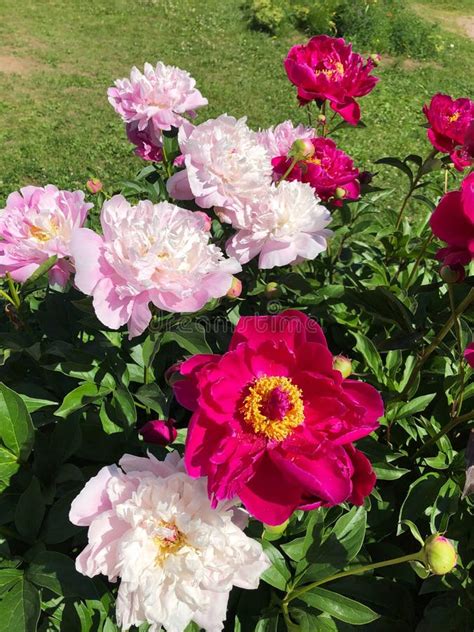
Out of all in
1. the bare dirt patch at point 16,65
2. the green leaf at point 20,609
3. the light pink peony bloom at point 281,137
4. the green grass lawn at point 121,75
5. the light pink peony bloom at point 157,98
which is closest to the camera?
the green leaf at point 20,609

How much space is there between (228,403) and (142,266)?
267 millimetres

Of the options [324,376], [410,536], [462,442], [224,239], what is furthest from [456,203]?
[410,536]

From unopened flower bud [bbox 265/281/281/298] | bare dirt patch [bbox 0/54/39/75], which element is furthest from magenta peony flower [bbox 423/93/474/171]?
bare dirt patch [bbox 0/54/39/75]

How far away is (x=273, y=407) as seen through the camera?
2.80 ft

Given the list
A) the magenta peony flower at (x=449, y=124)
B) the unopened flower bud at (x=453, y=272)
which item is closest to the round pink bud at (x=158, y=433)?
the unopened flower bud at (x=453, y=272)

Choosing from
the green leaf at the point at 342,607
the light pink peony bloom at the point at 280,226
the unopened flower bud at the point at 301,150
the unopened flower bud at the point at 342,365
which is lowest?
the green leaf at the point at 342,607

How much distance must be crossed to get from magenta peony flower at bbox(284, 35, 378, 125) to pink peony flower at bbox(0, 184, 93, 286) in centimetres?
83

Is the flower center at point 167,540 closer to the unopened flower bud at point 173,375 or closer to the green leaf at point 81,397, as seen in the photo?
the unopened flower bud at point 173,375

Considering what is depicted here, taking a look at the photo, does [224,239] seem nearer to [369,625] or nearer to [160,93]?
[160,93]

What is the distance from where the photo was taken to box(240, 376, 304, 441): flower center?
85 cm

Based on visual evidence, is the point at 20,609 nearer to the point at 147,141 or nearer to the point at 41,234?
the point at 41,234

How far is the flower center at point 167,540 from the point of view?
820mm

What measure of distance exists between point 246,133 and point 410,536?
108 centimetres

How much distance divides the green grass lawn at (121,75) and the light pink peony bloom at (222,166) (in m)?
3.26
